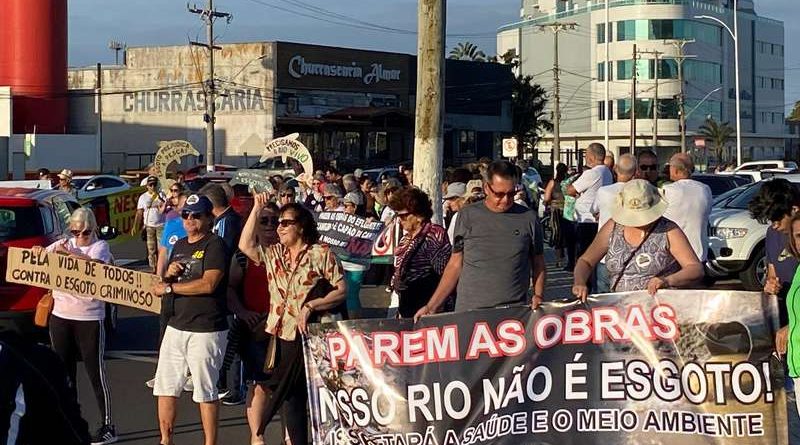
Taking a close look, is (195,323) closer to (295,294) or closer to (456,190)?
(295,294)

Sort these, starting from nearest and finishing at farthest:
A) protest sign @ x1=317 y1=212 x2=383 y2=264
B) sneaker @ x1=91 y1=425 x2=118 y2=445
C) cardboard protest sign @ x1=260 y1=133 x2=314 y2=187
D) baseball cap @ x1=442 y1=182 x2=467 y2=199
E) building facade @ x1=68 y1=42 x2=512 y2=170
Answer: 1. sneaker @ x1=91 y1=425 x2=118 y2=445
2. protest sign @ x1=317 y1=212 x2=383 y2=264
3. baseball cap @ x1=442 y1=182 x2=467 y2=199
4. cardboard protest sign @ x1=260 y1=133 x2=314 y2=187
5. building facade @ x1=68 y1=42 x2=512 y2=170

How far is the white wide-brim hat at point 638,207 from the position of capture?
7.12 metres

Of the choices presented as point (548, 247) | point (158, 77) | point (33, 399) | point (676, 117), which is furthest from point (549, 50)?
point (33, 399)

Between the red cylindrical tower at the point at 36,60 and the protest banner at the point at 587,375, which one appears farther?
the red cylindrical tower at the point at 36,60

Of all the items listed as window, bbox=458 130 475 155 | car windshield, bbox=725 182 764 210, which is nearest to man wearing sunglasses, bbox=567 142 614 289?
car windshield, bbox=725 182 764 210

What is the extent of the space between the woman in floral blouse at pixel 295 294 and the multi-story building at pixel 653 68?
74.4 meters

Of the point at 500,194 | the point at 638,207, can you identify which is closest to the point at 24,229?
the point at 500,194

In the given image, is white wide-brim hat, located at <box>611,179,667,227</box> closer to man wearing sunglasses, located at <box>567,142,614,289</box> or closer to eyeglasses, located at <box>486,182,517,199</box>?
eyeglasses, located at <box>486,182,517,199</box>

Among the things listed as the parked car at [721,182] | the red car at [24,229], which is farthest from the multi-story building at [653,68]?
the red car at [24,229]

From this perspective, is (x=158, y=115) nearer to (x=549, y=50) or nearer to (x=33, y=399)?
(x=549, y=50)

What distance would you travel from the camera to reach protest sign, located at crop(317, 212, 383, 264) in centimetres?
1160

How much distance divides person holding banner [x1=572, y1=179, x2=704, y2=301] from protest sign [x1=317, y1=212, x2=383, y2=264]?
4.56 metres

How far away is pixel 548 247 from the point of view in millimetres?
23375

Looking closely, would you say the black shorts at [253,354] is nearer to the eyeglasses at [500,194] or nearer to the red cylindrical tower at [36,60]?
the eyeglasses at [500,194]
